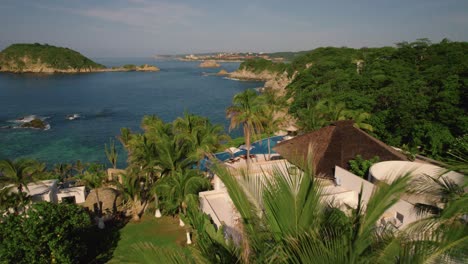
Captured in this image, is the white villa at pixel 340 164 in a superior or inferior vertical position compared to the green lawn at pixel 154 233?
superior

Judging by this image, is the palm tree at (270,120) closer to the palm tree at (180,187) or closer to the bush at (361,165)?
the palm tree at (180,187)

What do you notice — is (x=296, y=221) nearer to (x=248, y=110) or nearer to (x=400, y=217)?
(x=400, y=217)

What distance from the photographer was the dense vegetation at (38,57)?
136000 mm

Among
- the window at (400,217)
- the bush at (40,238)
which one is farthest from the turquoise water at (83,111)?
the window at (400,217)

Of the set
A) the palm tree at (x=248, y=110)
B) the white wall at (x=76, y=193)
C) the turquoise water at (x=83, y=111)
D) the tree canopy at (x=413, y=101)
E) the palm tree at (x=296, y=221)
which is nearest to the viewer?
the palm tree at (x=296, y=221)

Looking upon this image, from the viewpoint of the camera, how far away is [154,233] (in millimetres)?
14516

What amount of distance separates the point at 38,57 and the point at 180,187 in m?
151

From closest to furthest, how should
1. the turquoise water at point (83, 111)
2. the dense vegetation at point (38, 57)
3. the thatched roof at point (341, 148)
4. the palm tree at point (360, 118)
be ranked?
the thatched roof at point (341, 148), the palm tree at point (360, 118), the turquoise water at point (83, 111), the dense vegetation at point (38, 57)

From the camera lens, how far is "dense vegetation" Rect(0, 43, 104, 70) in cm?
13600

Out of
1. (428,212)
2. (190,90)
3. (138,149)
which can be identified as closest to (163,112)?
(190,90)

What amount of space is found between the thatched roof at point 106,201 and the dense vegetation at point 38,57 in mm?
141966

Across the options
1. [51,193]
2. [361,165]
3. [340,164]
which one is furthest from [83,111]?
[361,165]

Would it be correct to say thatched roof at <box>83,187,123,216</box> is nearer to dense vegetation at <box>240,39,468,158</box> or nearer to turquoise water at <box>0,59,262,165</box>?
dense vegetation at <box>240,39,468,158</box>

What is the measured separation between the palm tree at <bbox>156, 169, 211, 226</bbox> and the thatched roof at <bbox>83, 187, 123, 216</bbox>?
369 centimetres
